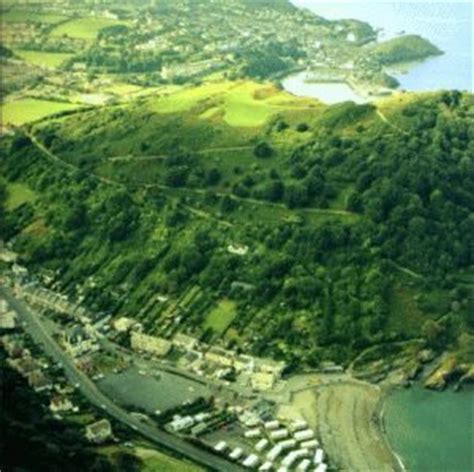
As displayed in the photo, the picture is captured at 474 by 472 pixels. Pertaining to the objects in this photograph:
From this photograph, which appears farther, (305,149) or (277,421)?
(305,149)

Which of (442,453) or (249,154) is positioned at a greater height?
(249,154)

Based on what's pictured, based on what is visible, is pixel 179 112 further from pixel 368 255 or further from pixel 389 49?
pixel 389 49

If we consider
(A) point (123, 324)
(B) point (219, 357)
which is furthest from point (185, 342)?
(A) point (123, 324)

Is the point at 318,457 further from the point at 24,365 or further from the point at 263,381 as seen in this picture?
the point at 24,365

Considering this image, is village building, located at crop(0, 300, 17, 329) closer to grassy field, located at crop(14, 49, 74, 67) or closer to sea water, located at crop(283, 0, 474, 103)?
grassy field, located at crop(14, 49, 74, 67)

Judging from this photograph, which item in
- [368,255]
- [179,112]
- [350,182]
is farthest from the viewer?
[179,112]

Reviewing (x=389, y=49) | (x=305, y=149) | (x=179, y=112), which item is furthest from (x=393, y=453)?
(x=389, y=49)
